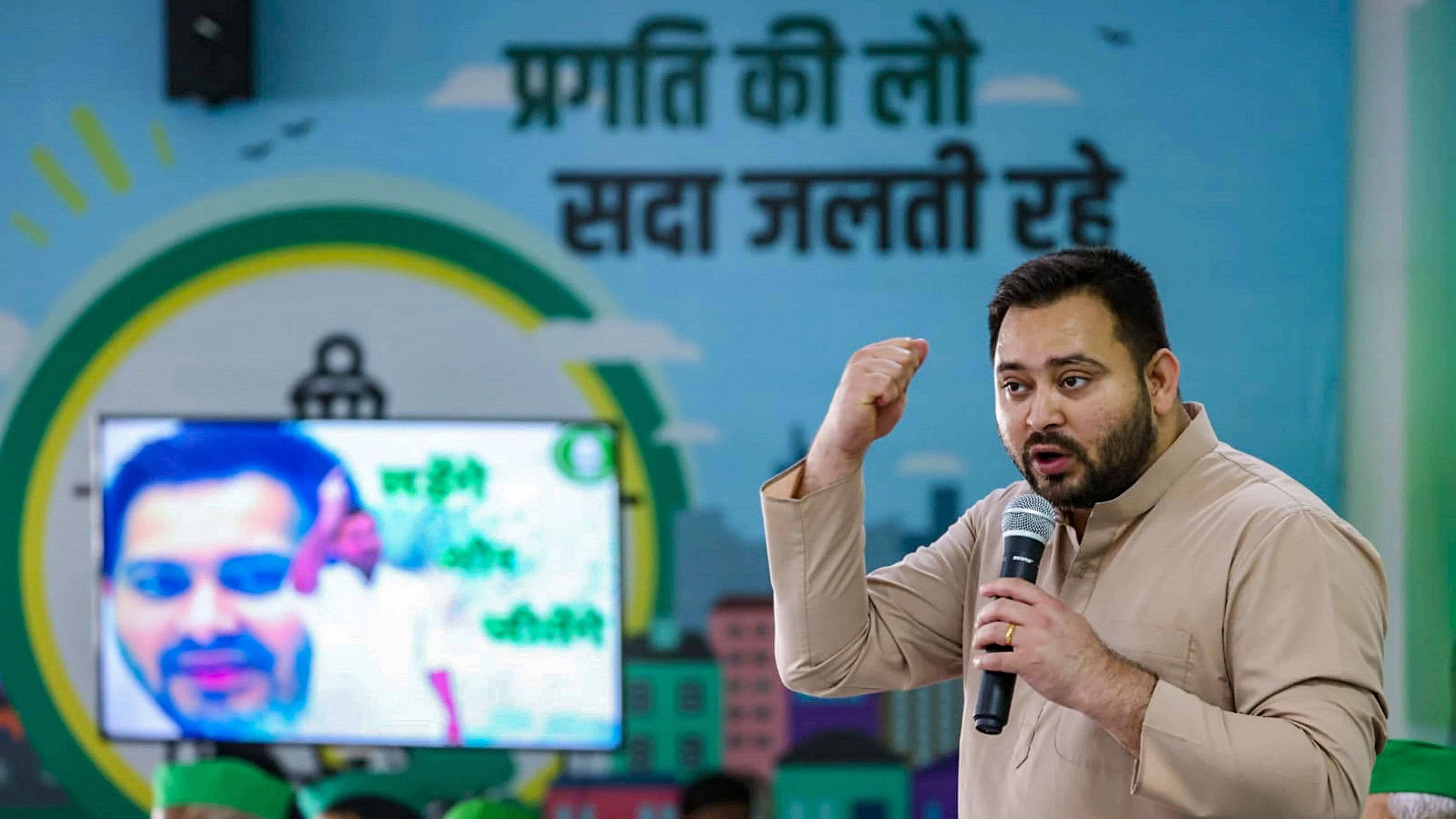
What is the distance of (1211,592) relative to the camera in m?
1.50

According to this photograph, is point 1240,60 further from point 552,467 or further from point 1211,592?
point 1211,592

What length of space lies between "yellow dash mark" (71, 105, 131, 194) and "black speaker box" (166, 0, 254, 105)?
0.25 meters

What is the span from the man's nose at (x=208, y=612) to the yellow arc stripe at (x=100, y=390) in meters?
0.46

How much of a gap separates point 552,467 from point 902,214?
3.42 ft

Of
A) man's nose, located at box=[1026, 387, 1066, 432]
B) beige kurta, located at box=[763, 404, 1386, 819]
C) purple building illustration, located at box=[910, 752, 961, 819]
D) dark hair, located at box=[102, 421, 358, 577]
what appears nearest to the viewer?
beige kurta, located at box=[763, 404, 1386, 819]

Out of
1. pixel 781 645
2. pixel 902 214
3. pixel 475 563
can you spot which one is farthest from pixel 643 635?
pixel 781 645

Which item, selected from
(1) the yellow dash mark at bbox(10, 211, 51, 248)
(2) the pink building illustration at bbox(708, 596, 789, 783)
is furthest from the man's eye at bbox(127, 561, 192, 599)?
(2) the pink building illustration at bbox(708, 596, 789, 783)

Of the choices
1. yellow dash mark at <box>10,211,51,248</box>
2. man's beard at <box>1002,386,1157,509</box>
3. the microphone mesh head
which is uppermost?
yellow dash mark at <box>10,211,51,248</box>

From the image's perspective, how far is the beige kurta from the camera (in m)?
1.35

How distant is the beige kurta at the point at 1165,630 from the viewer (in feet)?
4.43

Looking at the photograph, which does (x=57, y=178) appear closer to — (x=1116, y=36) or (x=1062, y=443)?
(x=1116, y=36)

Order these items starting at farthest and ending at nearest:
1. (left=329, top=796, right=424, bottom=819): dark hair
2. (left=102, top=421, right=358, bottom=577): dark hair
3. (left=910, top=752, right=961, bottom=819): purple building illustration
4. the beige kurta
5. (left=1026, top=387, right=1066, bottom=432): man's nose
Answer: (left=910, top=752, right=961, bottom=819): purple building illustration, (left=102, top=421, right=358, bottom=577): dark hair, (left=329, top=796, right=424, bottom=819): dark hair, (left=1026, top=387, right=1066, bottom=432): man's nose, the beige kurta

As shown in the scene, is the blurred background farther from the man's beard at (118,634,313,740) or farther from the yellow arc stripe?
the man's beard at (118,634,313,740)

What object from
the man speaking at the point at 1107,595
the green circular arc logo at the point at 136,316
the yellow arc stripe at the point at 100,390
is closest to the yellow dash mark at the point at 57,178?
the green circular arc logo at the point at 136,316
